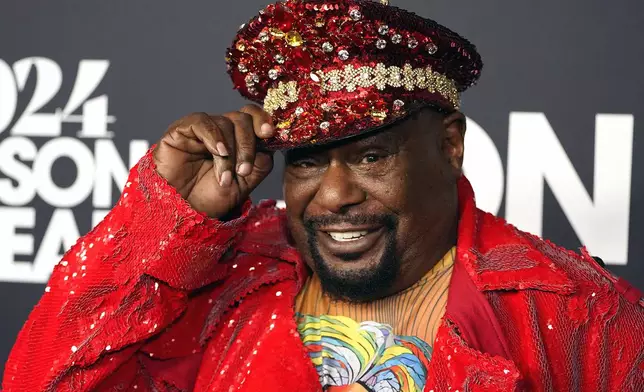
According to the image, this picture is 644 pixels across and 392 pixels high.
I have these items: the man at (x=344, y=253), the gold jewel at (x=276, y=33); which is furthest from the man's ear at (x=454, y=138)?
the gold jewel at (x=276, y=33)

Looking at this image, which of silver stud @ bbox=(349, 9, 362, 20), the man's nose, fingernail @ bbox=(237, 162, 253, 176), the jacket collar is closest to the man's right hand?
fingernail @ bbox=(237, 162, 253, 176)

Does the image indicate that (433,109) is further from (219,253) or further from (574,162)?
(574,162)

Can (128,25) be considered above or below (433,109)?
above

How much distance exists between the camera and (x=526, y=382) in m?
1.44

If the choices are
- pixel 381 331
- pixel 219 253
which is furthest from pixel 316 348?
pixel 219 253

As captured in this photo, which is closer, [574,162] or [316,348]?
[316,348]

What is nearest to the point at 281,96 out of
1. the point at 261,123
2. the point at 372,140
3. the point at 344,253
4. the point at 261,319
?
the point at 261,123

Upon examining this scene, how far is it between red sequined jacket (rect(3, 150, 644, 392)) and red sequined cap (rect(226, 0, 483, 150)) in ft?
0.68

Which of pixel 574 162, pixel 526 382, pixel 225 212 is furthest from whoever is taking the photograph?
pixel 574 162

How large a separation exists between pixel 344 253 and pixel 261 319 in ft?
0.69

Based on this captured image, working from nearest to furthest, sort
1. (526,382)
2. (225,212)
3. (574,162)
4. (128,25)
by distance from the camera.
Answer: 1. (526,382)
2. (225,212)
3. (574,162)
4. (128,25)

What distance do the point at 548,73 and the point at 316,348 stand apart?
1.03 metres

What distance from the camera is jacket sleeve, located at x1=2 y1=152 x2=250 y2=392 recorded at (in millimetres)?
1514

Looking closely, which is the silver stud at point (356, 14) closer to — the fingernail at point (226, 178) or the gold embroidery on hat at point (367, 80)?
the gold embroidery on hat at point (367, 80)
